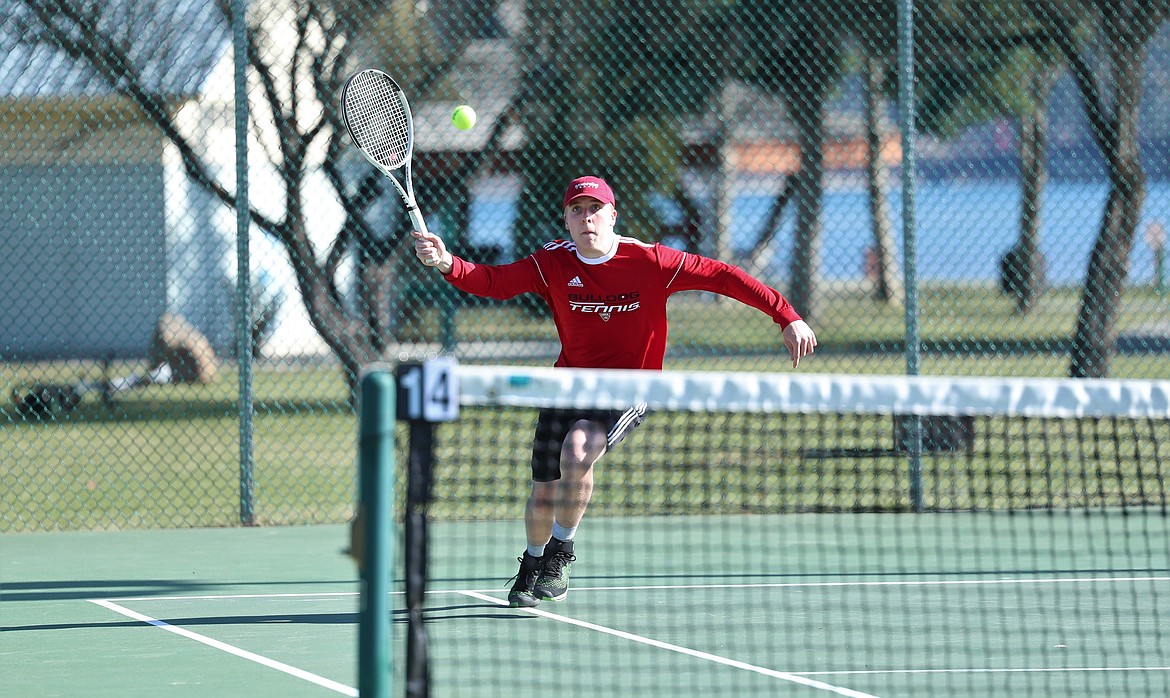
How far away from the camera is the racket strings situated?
21.2 ft

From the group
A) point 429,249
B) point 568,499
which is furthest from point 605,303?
point 429,249

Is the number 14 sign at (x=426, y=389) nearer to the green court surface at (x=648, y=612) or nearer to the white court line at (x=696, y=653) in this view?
the green court surface at (x=648, y=612)

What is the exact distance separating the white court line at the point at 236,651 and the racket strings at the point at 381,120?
6.90 feet

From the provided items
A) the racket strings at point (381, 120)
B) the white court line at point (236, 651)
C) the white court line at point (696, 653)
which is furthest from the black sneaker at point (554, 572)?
the racket strings at point (381, 120)

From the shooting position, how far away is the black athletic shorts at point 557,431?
20.0 feet

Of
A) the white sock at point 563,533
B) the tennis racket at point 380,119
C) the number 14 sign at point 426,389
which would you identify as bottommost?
the white sock at point 563,533

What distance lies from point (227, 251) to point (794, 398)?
11729 mm

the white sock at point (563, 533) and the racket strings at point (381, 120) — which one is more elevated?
the racket strings at point (381, 120)

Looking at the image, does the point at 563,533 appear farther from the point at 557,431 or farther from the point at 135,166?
the point at 135,166

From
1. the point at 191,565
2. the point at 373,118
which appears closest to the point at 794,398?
the point at 373,118

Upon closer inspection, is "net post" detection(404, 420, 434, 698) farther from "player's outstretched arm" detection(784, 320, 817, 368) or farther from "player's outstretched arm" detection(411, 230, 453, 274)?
"player's outstretched arm" detection(784, 320, 817, 368)

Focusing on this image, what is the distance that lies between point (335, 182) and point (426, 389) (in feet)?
25.0

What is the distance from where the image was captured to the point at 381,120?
6.60 metres

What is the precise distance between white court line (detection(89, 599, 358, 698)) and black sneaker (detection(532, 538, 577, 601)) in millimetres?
1231
